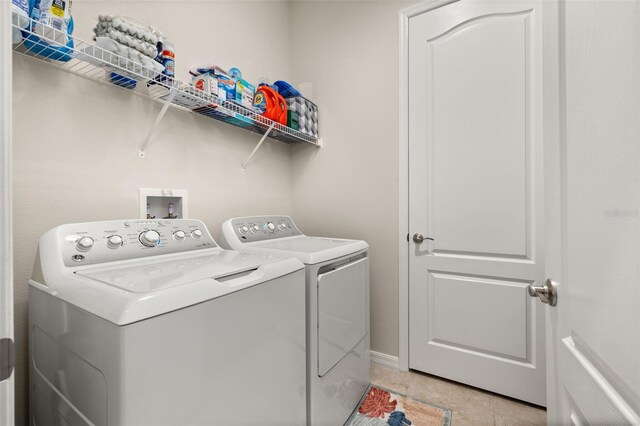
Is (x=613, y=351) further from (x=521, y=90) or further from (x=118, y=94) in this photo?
(x=118, y=94)

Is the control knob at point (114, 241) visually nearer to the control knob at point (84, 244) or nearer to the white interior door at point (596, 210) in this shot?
the control knob at point (84, 244)

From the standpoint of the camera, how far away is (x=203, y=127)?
1755mm

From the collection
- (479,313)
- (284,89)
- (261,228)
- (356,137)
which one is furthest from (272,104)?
(479,313)

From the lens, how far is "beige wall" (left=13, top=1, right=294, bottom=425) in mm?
1093

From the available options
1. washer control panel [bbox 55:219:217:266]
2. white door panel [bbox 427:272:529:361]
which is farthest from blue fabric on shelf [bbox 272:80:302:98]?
white door panel [bbox 427:272:529:361]

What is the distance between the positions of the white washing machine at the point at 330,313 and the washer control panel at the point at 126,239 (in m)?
0.28

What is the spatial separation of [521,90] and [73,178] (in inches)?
91.8

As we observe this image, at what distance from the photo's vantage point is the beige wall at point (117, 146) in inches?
43.0

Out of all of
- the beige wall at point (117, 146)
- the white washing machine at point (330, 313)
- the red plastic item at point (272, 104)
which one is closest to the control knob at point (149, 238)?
the beige wall at point (117, 146)

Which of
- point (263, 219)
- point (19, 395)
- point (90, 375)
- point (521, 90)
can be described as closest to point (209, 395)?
point (90, 375)

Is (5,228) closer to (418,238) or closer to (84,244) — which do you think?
(84,244)

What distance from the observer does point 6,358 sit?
497 mm

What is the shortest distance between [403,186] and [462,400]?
54.1 inches

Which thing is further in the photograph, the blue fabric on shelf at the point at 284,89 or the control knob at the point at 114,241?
the blue fabric on shelf at the point at 284,89
